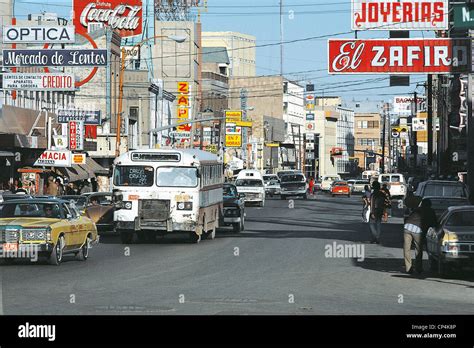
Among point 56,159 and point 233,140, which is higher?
point 233,140

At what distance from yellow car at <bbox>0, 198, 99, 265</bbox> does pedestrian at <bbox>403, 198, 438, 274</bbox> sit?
7.97 meters

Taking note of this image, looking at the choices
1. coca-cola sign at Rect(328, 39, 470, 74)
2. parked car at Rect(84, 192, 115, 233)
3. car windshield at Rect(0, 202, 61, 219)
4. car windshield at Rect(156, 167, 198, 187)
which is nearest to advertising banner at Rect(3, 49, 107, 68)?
parked car at Rect(84, 192, 115, 233)

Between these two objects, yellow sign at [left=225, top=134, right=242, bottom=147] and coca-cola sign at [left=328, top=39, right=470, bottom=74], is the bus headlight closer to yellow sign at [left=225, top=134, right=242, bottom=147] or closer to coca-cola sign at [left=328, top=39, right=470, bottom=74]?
coca-cola sign at [left=328, top=39, right=470, bottom=74]

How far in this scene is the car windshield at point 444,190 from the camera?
125 ft

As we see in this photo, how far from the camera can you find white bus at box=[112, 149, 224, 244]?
3253 centimetres

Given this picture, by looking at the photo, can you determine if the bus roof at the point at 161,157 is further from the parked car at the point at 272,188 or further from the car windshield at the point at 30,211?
the parked car at the point at 272,188

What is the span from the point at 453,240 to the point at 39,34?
29.2 m

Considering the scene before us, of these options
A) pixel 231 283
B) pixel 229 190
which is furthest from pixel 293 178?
pixel 231 283

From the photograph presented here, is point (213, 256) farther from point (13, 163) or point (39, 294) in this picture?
point (13, 163)

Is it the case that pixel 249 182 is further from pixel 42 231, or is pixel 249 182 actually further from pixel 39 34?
pixel 42 231

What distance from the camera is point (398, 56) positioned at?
111 feet

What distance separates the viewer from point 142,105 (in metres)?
96.8

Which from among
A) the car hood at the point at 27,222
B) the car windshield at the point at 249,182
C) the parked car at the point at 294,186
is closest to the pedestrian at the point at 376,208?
the car hood at the point at 27,222
